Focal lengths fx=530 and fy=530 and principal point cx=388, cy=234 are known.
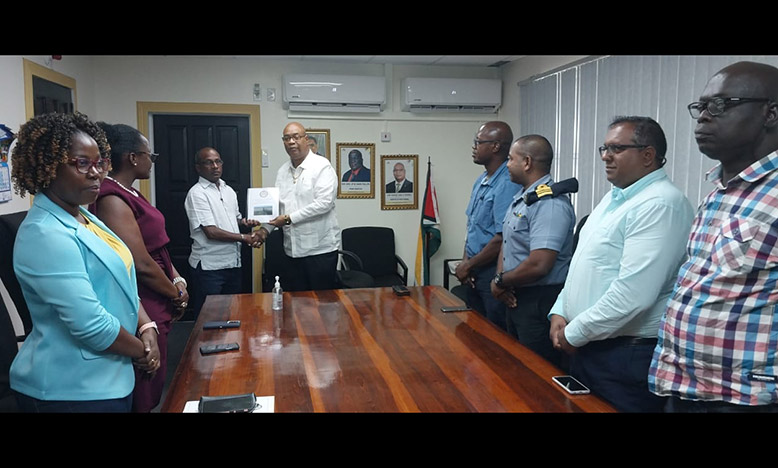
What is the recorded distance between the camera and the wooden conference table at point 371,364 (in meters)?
1.51

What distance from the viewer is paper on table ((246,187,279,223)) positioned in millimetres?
4020

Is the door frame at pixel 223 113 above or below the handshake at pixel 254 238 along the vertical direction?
above

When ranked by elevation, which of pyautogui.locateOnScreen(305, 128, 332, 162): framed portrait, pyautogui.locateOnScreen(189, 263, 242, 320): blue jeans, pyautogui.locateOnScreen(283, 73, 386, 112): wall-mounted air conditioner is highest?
pyautogui.locateOnScreen(283, 73, 386, 112): wall-mounted air conditioner

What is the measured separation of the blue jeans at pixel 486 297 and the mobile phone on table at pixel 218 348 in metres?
1.53

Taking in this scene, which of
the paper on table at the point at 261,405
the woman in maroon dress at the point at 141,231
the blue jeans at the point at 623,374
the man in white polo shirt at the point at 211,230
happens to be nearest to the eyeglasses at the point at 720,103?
the blue jeans at the point at 623,374

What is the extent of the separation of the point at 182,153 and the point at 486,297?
347 centimetres

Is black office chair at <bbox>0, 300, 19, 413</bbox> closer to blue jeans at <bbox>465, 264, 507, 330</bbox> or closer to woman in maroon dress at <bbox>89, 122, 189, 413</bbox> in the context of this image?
woman in maroon dress at <bbox>89, 122, 189, 413</bbox>

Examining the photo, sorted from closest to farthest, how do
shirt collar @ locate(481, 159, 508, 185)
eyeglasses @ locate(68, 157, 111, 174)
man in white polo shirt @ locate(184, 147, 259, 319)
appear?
1. eyeglasses @ locate(68, 157, 111, 174)
2. shirt collar @ locate(481, 159, 508, 185)
3. man in white polo shirt @ locate(184, 147, 259, 319)

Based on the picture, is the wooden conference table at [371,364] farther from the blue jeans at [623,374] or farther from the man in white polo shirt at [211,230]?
the man in white polo shirt at [211,230]

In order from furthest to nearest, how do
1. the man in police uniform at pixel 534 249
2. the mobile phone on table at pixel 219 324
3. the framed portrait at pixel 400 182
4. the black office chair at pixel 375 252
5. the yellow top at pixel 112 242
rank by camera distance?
the framed portrait at pixel 400 182
the black office chair at pixel 375 252
the man in police uniform at pixel 534 249
the mobile phone on table at pixel 219 324
the yellow top at pixel 112 242

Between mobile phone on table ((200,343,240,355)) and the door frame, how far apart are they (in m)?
3.30

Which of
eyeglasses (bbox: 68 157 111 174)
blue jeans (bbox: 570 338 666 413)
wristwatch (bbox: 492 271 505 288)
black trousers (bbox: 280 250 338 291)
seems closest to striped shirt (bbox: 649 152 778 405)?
blue jeans (bbox: 570 338 666 413)
